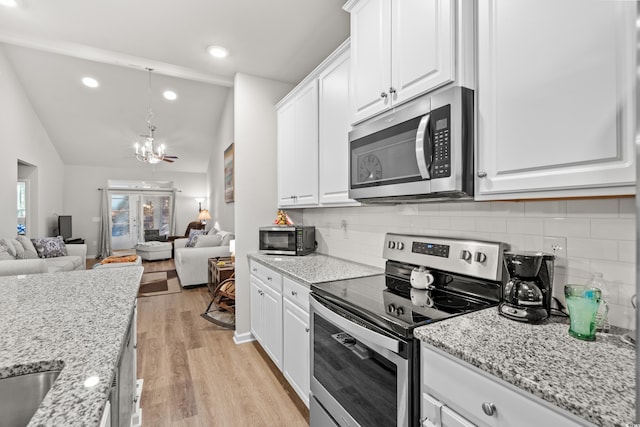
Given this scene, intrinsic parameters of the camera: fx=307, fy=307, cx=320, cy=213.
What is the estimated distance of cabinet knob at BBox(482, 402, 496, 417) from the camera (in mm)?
797

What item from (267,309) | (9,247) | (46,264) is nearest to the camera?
(267,309)

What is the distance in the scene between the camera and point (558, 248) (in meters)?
1.19

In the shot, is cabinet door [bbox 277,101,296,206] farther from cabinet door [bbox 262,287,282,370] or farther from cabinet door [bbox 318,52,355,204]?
cabinet door [bbox 262,287,282,370]

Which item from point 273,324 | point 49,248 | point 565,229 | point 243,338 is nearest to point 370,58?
point 565,229

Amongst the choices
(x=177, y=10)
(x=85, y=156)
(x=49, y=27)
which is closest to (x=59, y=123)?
(x=85, y=156)

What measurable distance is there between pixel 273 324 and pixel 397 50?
1970 mm

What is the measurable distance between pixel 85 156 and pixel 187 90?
13.2ft

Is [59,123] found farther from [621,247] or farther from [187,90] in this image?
[621,247]

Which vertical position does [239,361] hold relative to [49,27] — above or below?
below

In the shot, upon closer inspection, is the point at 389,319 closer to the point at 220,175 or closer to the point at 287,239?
the point at 287,239

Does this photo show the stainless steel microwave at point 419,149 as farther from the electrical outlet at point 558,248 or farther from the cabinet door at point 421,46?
the electrical outlet at point 558,248

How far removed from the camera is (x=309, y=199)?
246cm

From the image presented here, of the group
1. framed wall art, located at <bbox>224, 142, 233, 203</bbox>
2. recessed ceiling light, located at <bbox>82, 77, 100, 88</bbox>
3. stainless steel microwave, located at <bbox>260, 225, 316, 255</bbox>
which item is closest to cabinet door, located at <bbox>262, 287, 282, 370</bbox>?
stainless steel microwave, located at <bbox>260, 225, 316, 255</bbox>

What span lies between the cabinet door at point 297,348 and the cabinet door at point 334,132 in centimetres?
79
